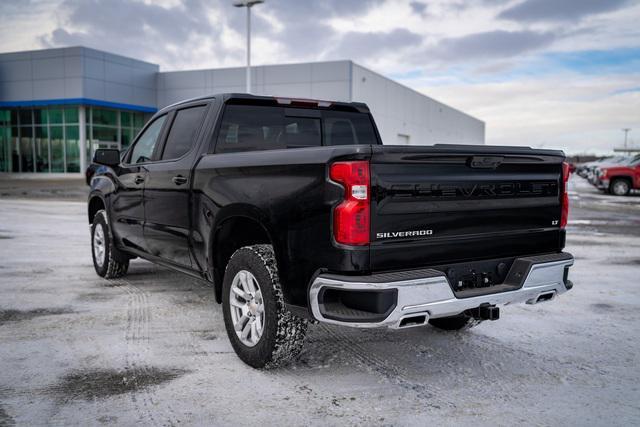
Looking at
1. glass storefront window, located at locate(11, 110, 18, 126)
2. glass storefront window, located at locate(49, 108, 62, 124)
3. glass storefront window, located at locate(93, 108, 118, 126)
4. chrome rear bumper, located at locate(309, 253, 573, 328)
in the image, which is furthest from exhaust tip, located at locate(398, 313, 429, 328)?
glass storefront window, located at locate(11, 110, 18, 126)

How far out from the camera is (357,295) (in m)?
3.30

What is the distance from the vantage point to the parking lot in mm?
3318

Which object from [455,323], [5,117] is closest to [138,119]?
[5,117]

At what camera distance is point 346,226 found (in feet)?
10.7

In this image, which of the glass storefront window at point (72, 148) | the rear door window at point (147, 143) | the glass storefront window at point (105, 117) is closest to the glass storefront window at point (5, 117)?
the glass storefront window at point (72, 148)

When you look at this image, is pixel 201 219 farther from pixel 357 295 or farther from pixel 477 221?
pixel 477 221

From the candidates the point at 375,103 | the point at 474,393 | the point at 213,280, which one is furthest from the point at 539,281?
the point at 375,103

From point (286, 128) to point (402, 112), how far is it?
44316 millimetres

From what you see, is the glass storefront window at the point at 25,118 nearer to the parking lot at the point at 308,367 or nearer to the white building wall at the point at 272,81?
the white building wall at the point at 272,81

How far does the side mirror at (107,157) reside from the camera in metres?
6.15

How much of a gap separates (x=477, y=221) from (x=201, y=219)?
6.85ft

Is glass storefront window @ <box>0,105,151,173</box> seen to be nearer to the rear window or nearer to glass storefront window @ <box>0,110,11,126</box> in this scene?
glass storefront window @ <box>0,110,11,126</box>

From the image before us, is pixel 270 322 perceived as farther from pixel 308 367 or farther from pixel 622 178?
pixel 622 178

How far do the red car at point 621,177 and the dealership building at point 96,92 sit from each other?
15.8m
